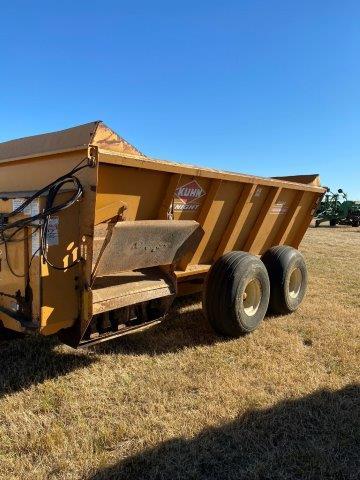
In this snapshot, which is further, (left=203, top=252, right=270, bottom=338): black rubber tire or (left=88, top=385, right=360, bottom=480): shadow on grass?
(left=203, top=252, right=270, bottom=338): black rubber tire

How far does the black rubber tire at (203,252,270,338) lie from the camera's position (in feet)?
15.5

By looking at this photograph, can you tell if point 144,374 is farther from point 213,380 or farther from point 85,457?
point 85,457

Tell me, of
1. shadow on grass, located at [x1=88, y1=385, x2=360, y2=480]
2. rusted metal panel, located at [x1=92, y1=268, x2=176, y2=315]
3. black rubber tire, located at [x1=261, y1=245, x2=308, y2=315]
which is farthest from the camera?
black rubber tire, located at [x1=261, y1=245, x2=308, y2=315]

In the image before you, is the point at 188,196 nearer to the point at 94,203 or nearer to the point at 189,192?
the point at 189,192

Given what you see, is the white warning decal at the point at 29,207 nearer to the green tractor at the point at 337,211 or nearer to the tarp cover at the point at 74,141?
the tarp cover at the point at 74,141

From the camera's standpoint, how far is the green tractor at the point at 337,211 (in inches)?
1097

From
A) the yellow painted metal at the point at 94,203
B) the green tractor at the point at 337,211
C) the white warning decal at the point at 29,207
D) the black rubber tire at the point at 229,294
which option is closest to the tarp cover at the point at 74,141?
the yellow painted metal at the point at 94,203

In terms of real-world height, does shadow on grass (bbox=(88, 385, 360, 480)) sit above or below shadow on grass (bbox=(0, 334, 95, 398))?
above

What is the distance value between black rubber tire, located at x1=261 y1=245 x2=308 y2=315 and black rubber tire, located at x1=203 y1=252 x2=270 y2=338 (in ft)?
2.77

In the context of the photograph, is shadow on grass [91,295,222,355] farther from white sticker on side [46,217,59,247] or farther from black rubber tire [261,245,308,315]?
white sticker on side [46,217,59,247]

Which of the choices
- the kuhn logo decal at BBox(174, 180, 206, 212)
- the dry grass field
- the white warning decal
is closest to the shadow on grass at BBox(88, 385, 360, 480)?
the dry grass field

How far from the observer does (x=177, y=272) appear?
15.8ft

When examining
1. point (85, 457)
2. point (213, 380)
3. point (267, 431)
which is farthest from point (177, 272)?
point (85, 457)

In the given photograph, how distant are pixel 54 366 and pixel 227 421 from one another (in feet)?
5.17
